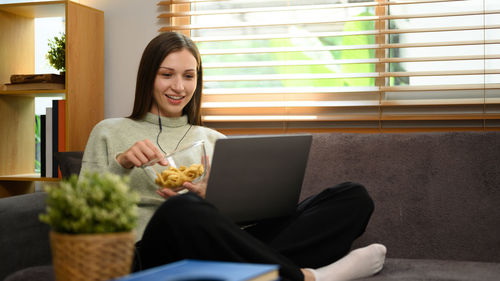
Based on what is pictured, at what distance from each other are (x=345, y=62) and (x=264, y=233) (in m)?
0.96

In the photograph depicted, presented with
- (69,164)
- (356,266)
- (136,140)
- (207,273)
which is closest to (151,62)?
(136,140)

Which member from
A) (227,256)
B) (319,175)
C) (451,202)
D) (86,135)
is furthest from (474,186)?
(86,135)

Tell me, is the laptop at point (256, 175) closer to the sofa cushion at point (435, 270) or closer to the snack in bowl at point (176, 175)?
the snack in bowl at point (176, 175)

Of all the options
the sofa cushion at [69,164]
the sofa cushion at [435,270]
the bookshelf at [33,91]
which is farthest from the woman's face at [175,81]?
the sofa cushion at [435,270]

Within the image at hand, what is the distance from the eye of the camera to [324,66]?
238cm

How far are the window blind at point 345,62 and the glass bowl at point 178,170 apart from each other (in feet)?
3.13

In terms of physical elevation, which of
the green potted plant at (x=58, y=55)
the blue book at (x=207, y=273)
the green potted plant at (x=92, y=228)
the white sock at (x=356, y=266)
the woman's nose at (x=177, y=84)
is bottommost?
the white sock at (x=356, y=266)

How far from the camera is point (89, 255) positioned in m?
0.83

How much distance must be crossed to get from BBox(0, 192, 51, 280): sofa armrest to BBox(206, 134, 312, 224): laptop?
0.60 meters

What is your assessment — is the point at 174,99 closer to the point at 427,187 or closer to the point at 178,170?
the point at 178,170

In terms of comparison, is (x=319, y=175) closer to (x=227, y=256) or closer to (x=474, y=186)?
(x=474, y=186)

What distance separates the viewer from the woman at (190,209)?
1.23 m

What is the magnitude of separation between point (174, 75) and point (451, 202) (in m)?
1.02

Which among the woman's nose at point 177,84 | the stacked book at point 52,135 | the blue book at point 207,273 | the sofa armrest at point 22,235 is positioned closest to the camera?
the blue book at point 207,273
